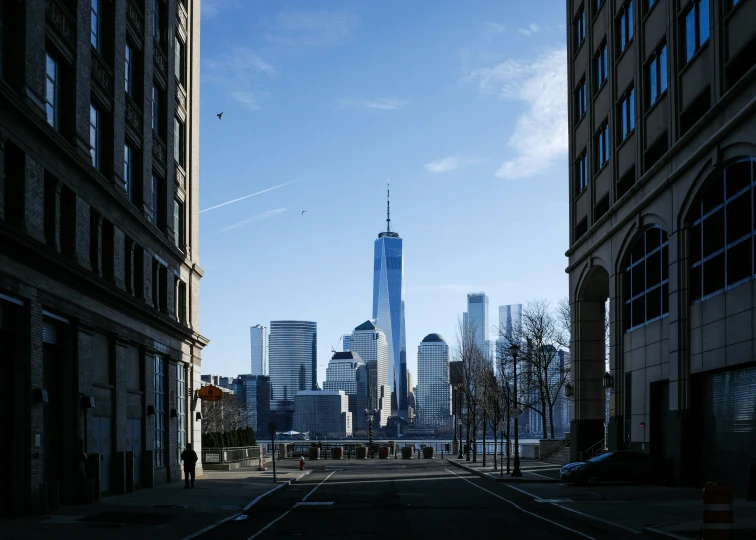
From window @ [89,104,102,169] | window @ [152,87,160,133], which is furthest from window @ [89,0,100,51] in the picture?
window @ [152,87,160,133]

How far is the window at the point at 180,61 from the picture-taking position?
50.4 meters

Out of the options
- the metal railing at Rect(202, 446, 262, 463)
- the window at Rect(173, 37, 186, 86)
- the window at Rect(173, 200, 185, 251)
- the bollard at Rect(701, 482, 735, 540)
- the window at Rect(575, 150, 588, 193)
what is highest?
the window at Rect(173, 37, 186, 86)

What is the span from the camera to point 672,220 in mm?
36938

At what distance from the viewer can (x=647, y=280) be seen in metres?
41.3

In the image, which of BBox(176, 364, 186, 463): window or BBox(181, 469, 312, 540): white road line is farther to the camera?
BBox(176, 364, 186, 463): window

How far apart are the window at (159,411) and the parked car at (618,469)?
59.3ft

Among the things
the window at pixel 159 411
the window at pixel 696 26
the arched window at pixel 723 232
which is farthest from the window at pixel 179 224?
the window at pixel 696 26

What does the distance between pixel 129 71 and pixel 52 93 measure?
10.8 metres

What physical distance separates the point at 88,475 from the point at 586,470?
18.3 m

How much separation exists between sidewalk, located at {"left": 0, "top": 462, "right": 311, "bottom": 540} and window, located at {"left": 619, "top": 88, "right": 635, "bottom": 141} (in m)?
21.3

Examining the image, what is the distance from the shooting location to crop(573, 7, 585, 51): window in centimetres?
5438

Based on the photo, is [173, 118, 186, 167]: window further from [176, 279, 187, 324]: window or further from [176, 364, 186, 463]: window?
[176, 364, 186, 463]: window

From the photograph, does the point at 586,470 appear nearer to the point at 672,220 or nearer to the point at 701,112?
the point at 672,220

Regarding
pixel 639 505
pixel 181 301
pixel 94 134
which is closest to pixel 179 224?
pixel 181 301
